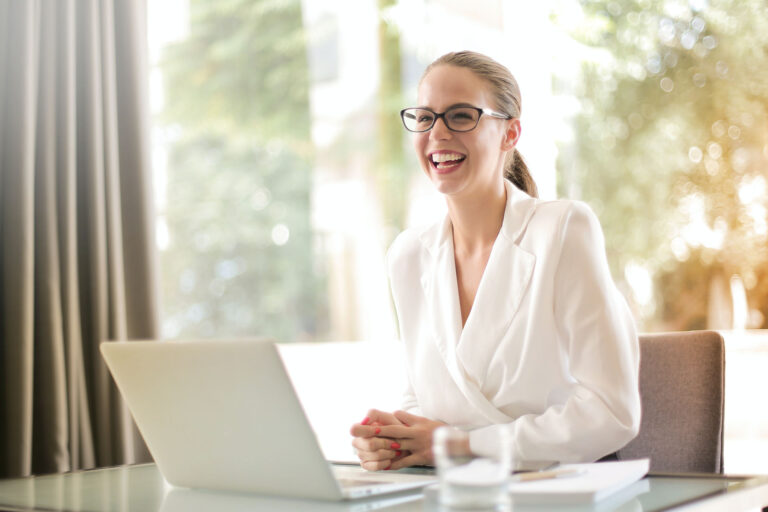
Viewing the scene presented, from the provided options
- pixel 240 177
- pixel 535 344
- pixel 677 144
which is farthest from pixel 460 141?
pixel 240 177

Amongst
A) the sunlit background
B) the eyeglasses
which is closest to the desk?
the eyeglasses

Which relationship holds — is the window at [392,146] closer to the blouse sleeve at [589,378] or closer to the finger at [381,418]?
the blouse sleeve at [589,378]

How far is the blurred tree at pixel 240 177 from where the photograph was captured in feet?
13.1

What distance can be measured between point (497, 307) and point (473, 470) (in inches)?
30.1

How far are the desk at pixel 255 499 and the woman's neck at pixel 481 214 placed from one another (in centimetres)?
71

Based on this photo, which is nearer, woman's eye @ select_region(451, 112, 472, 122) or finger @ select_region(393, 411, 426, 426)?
finger @ select_region(393, 411, 426, 426)

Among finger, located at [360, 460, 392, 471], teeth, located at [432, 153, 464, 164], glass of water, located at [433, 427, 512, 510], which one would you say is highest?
teeth, located at [432, 153, 464, 164]

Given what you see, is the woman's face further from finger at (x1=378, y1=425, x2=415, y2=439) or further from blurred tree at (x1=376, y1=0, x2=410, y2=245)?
blurred tree at (x1=376, y1=0, x2=410, y2=245)

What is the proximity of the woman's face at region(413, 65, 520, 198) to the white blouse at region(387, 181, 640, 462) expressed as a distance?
0.09m

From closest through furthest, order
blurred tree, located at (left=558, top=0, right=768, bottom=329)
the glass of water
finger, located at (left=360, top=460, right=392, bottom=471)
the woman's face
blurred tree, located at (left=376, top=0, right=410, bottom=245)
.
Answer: the glass of water → finger, located at (left=360, top=460, right=392, bottom=471) → the woman's face → blurred tree, located at (left=558, top=0, right=768, bottom=329) → blurred tree, located at (left=376, top=0, right=410, bottom=245)

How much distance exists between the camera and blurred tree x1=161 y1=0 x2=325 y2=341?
4.00 meters

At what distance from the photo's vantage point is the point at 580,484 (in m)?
0.96

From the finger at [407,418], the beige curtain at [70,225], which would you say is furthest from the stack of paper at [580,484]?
the beige curtain at [70,225]

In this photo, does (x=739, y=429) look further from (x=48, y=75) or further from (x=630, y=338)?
(x=48, y=75)
